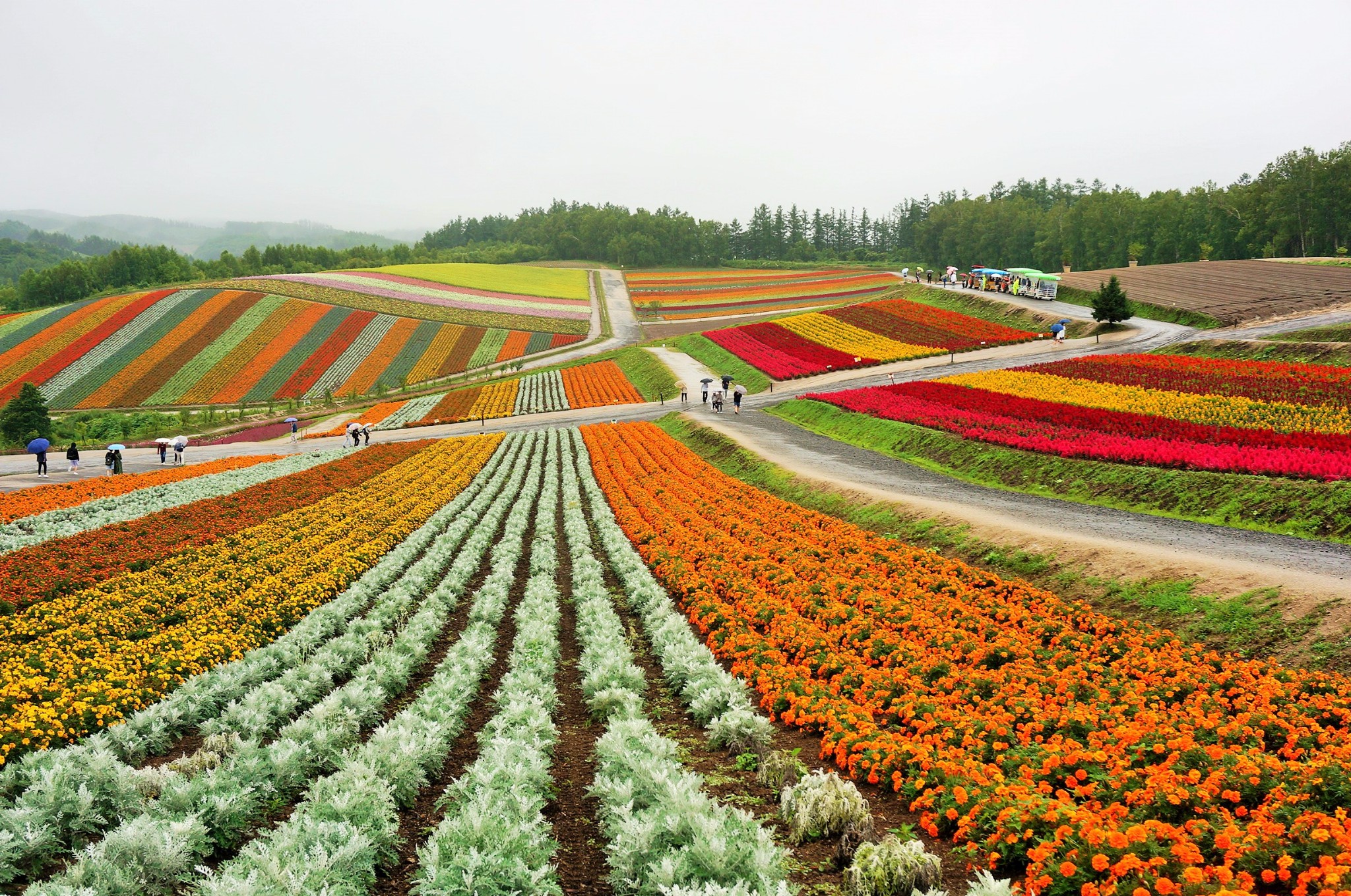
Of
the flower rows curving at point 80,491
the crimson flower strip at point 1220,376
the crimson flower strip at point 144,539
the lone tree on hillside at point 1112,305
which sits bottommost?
the flower rows curving at point 80,491

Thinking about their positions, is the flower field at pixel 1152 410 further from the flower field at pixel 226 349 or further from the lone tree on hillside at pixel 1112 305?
the flower field at pixel 226 349

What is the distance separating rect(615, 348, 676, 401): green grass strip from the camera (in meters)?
58.8

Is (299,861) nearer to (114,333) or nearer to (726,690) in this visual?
(726,690)

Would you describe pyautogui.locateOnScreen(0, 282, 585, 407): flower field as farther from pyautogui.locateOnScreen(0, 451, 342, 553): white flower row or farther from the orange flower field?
the orange flower field

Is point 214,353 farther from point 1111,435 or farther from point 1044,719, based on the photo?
point 1044,719

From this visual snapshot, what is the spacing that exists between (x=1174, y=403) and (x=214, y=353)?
8324 cm

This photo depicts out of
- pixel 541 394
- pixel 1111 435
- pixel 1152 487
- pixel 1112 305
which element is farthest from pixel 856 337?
pixel 1152 487

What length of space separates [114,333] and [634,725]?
95.9 meters

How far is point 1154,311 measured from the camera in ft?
194

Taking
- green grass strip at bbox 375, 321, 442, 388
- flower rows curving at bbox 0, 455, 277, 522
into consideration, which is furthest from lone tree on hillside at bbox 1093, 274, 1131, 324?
green grass strip at bbox 375, 321, 442, 388

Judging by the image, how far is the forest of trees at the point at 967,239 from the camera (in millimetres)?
87562

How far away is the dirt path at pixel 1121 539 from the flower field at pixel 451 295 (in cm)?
7187

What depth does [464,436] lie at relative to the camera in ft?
152

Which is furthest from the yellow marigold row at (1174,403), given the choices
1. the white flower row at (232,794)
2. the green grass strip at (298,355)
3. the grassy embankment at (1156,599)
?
the green grass strip at (298,355)
